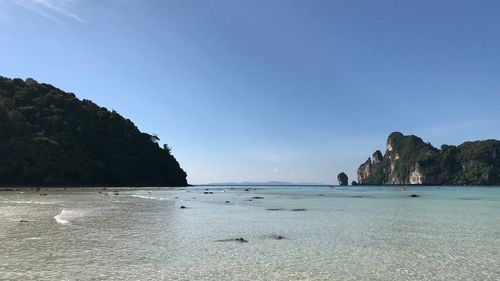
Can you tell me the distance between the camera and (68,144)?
129m

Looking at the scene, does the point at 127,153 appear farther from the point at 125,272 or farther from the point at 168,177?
the point at 125,272

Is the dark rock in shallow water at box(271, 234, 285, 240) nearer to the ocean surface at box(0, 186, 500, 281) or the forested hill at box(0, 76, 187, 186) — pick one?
the ocean surface at box(0, 186, 500, 281)

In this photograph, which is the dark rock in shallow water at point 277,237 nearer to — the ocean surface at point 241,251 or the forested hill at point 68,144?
the ocean surface at point 241,251

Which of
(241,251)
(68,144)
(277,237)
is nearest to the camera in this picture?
(241,251)

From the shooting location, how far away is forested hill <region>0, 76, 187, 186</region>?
373 ft

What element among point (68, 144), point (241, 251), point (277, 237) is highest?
point (68, 144)

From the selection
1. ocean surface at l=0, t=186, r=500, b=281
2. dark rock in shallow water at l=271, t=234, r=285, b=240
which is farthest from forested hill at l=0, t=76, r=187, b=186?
dark rock in shallow water at l=271, t=234, r=285, b=240

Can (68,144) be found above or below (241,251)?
above

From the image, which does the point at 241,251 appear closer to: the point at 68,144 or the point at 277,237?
the point at 277,237

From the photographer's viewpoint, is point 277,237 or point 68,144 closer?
point 277,237

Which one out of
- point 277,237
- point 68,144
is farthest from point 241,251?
point 68,144

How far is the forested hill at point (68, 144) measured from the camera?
373ft

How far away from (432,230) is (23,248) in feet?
82.3

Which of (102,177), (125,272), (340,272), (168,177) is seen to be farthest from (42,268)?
(168,177)
